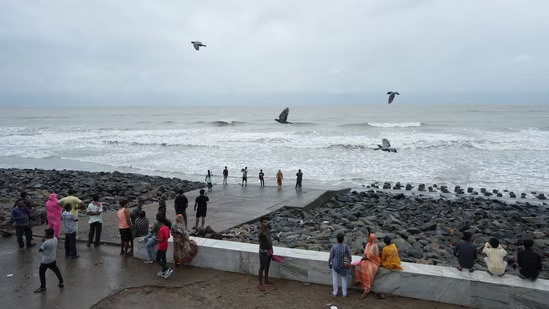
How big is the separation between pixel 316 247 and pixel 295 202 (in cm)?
518

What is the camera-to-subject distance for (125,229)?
693cm

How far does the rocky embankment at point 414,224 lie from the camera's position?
336 inches

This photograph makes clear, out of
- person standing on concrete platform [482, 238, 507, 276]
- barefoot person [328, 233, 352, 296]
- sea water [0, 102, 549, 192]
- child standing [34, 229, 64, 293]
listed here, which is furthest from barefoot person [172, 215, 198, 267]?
sea water [0, 102, 549, 192]

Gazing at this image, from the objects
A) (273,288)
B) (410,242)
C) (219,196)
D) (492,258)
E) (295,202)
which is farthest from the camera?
(219,196)

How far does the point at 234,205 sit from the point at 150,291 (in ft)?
22.3

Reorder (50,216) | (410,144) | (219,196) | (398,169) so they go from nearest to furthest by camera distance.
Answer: (50,216)
(219,196)
(398,169)
(410,144)

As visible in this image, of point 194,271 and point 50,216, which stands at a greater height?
point 50,216

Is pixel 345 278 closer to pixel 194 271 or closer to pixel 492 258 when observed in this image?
pixel 492 258

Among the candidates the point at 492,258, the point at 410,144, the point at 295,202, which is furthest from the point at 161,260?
the point at 410,144

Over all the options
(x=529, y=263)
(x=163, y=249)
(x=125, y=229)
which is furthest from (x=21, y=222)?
(x=529, y=263)

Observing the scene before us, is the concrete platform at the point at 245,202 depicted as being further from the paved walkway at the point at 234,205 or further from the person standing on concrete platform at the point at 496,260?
the person standing on concrete platform at the point at 496,260

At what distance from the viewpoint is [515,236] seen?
34.9ft

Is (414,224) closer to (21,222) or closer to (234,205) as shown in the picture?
(234,205)

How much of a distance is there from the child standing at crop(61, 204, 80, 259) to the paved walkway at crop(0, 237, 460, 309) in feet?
0.78
